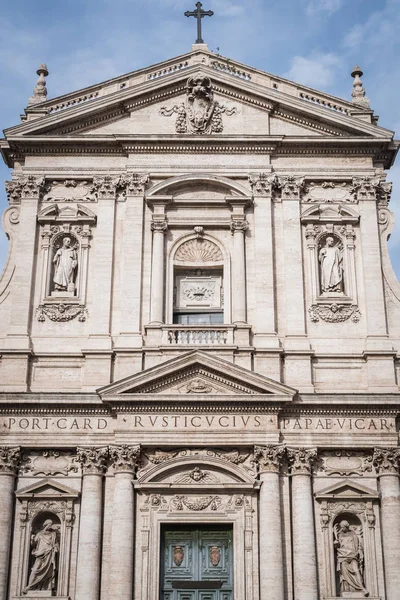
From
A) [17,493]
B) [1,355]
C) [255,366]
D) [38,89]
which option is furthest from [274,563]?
[38,89]

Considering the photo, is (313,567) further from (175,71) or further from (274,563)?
(175,71)

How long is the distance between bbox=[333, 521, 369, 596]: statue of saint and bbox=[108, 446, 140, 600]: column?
418cm

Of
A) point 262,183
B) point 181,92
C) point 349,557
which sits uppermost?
point 181,92

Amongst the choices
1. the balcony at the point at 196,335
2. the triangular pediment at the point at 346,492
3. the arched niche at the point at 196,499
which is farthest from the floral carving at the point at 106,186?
the triangular pediment at the point at 346,492

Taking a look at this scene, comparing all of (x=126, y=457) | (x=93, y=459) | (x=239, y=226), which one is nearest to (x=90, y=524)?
(x=93, y=459)

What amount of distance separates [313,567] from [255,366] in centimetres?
437

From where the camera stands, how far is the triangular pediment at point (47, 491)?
19.4 metres

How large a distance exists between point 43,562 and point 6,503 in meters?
1.42

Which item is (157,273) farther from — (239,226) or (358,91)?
(358,91)

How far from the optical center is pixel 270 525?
18.9 metres

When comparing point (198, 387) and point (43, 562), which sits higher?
point (198, 387)

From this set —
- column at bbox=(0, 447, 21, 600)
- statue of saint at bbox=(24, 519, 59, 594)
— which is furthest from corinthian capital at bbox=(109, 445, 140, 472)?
column at bbox=(0, 447, 21, 600)

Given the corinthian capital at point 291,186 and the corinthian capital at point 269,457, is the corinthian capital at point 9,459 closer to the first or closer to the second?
the corinthian capital at point 269,457

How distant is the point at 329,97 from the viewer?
2328 centimetres
